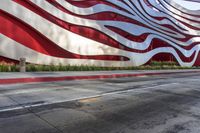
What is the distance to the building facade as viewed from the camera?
18.2 meters

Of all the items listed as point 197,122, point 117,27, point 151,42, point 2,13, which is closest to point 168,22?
point 151,42

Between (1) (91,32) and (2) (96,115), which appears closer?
(2) (96,115)

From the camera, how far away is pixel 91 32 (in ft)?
80.4

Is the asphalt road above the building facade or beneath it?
beneath

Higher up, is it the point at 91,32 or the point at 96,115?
the point at 91,32

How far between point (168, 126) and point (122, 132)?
1.23m

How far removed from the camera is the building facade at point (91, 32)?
18.2 meters

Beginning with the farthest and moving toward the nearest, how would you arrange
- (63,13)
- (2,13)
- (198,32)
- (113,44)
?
(198,32), (113,44), (63,13), (2,13)

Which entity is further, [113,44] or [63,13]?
[113,44]

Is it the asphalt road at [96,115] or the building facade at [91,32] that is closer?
the asphalt road at [96,115]

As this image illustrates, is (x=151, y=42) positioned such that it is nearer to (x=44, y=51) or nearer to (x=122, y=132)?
(x=44, y=51)

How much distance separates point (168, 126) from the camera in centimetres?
548

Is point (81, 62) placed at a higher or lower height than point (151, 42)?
lower

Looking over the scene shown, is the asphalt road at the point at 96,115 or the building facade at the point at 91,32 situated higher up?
the building facade at the point at 91,32
